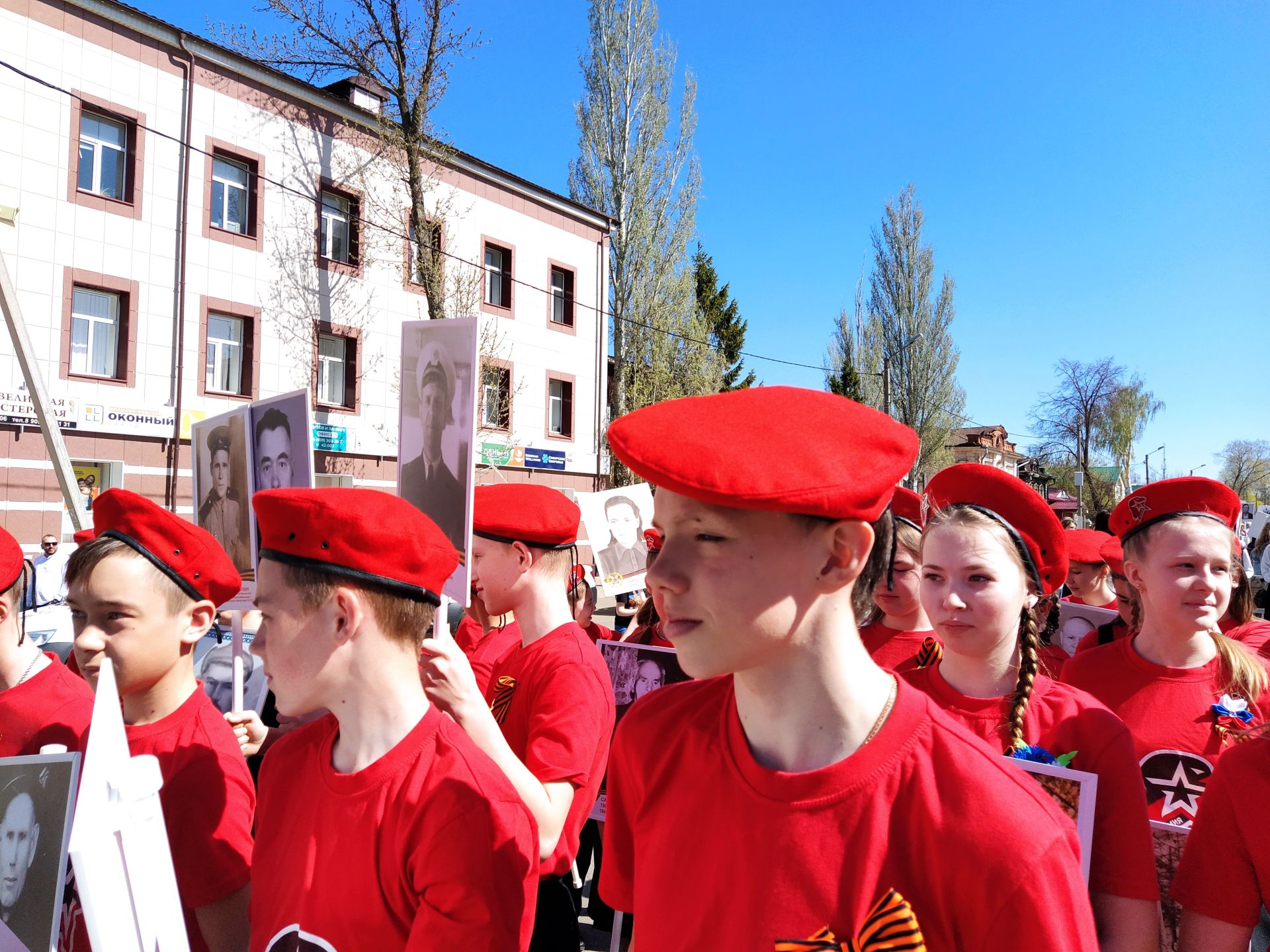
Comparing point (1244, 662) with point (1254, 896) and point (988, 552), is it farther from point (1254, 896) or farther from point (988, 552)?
point (1254, 896)

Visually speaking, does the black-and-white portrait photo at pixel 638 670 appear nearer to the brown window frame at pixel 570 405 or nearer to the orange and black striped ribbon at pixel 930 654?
the orange and black striped ribbon at pixel 930 654

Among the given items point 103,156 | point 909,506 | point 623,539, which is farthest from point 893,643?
point 103,156

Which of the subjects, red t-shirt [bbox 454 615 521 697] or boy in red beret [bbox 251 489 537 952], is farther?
red t-shirt [bbox 454 615 521 697]

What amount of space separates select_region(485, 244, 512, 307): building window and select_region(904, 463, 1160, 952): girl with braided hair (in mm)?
20842

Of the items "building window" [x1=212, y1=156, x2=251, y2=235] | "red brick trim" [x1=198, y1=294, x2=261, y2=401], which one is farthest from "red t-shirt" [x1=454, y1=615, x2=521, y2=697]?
"building window" [x1=212, y1=156, x2=251, y2=235]

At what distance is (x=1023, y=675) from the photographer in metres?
2.22

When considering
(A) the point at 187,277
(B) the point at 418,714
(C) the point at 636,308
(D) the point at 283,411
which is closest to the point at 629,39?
(C) the point at 636,308

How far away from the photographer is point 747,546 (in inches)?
50.9

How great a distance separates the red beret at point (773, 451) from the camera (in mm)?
1206

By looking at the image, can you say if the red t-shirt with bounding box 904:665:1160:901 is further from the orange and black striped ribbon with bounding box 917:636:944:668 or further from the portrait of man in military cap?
the portrait of man in military cap

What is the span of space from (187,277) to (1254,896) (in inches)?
710

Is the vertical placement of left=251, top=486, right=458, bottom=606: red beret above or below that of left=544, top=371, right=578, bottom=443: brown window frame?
below

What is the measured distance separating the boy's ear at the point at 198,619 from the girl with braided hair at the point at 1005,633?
83.2 inches

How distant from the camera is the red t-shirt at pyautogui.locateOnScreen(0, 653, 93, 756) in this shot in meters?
2.62
